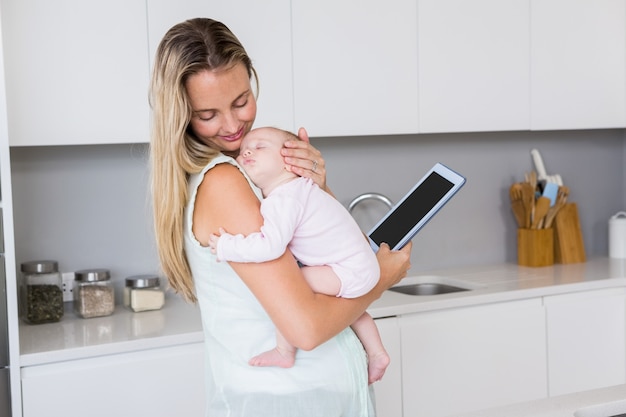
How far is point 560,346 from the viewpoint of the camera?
121 inches

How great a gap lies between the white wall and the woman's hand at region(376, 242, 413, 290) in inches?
38.5

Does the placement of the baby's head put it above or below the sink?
above

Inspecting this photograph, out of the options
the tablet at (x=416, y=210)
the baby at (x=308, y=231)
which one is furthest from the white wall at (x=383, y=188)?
the baby at (x=308, y=231)

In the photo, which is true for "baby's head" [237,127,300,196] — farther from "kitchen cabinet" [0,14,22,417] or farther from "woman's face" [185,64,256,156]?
"kitchen cabinet" [0,14,22,417]

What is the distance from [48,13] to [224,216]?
1.33 meters

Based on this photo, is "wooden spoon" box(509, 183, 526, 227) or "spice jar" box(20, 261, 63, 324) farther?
"wooden spoon" box(509, 183, 526, 227)

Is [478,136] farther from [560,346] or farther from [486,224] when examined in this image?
[560,346]

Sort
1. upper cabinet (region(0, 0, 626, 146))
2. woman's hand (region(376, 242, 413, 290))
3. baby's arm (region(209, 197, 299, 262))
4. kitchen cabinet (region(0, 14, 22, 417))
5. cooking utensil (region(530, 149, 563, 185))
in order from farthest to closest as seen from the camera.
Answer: cooking utensil (region(530, 149, 563, 185)) < upper cabinet (region(0, 0, 626, 146)) < kitchen cabinet (region(0, 14, 22, 417)) < woman's hand (region(376, 242, 413, 290)) < baby's arm (region(209, 197, 299, 262))

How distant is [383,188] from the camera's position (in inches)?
135

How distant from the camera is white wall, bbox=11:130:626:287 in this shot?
2859 millimetres

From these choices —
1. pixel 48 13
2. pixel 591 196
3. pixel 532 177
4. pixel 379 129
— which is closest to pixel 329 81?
pixel 379 129

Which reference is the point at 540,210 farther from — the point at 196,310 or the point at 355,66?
the point at 196,310

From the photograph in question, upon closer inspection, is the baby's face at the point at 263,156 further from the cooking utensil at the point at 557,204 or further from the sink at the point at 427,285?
the cooking utensil at the point at 557,204

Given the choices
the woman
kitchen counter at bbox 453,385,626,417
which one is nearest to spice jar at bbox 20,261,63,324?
the woman
